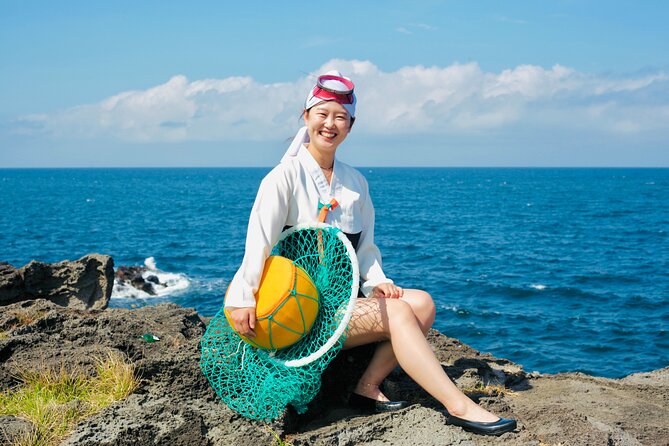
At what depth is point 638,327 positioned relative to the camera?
1900 cm

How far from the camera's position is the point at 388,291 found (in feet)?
15.4

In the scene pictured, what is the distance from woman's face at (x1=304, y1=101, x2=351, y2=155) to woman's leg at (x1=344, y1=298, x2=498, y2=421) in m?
1.15

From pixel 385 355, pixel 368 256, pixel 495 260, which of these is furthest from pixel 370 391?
pixel 495 260

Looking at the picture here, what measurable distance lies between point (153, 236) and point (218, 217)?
1385 centimetres

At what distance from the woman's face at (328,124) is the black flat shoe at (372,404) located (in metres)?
1.83

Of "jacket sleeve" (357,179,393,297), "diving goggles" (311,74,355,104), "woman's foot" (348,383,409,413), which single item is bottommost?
"woman's foot" (348,383,409,413)

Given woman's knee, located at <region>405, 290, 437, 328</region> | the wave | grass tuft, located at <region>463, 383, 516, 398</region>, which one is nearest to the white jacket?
woman's knee, located at <region>405, 290, 437, 328</region>

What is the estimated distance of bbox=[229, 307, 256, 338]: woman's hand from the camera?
418cm

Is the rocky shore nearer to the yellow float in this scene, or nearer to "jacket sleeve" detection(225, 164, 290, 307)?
the yellow float

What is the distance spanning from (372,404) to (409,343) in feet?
2.20

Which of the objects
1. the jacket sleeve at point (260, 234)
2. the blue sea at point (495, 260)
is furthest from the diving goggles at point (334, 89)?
the blue sea at point (495, 260)

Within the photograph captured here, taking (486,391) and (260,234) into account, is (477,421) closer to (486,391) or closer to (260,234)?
(486,391)

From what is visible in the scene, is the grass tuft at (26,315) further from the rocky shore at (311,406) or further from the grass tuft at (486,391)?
the grass tuft at (486,391)

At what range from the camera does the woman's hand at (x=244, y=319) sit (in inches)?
165
